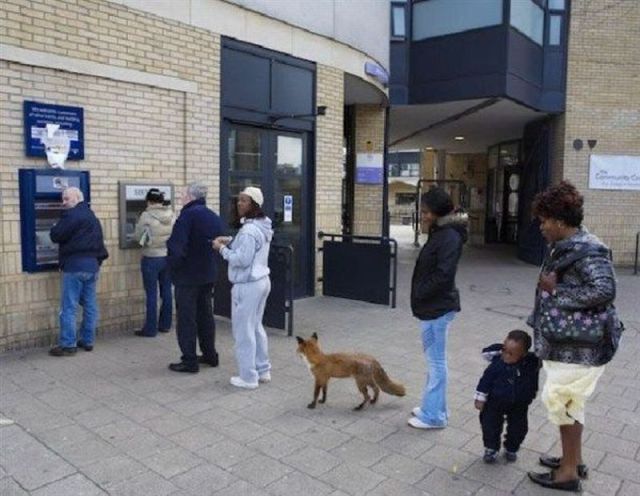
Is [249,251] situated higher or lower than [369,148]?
lower

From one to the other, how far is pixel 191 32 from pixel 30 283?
336cm

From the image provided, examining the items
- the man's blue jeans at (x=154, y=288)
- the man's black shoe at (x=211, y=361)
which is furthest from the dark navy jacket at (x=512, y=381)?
the man's blue jeans at (x=154, y=288)

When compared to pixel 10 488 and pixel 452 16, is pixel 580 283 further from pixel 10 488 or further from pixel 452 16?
pixel 452 16

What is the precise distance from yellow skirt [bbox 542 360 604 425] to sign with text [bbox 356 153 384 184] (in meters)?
9.07

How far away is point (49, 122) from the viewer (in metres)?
5.72

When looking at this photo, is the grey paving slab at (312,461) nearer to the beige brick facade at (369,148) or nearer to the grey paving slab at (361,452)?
the grey paving slab at (361,452)

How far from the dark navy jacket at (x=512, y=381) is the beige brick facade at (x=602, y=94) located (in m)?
11.0

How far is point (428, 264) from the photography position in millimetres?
3932

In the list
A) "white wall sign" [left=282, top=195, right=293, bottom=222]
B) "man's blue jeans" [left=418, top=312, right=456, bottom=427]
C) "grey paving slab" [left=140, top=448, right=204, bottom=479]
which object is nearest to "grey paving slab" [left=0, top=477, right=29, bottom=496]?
"grey paving slab" [left=140, top=448, right=204, bottom=479]

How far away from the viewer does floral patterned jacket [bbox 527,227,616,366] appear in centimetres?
306

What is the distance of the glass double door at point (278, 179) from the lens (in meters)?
7.87

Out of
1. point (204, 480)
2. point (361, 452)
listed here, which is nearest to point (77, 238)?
point (204, 480)

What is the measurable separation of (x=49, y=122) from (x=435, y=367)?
167 inches

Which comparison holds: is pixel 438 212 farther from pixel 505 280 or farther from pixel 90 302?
pixel 505 280
